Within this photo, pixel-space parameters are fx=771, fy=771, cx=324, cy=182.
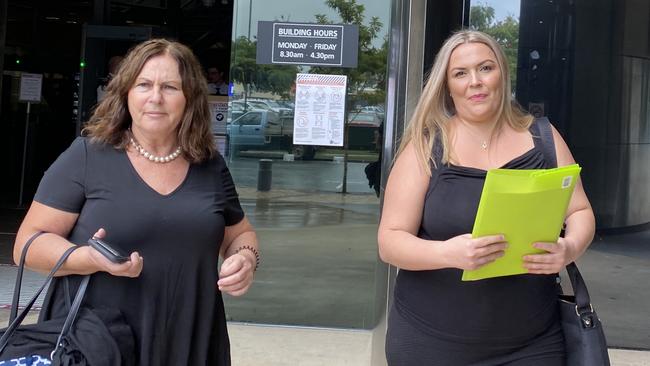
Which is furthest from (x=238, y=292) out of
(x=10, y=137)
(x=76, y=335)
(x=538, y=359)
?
(x=10, y=137)

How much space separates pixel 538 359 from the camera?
2.20m

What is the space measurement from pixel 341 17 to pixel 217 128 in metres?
1.98

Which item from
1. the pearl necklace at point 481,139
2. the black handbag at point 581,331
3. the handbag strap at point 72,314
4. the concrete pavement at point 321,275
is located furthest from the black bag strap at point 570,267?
the concrete pavement at point 321,275

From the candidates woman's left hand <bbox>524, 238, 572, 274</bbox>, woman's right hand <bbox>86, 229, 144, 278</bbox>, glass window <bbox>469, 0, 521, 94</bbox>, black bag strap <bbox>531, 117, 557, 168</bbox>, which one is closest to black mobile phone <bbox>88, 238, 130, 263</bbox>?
woman's right hand <bbox>86, 229, 144, 278</bbox>

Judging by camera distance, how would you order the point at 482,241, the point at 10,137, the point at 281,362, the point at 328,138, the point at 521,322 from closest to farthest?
the point at 482,241 < the point at 521,322 < the point at 281,362 < the point at 328,138 < the point at 10,137

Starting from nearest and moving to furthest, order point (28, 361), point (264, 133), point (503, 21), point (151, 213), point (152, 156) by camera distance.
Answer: point (28, 361), point (151, 213), point (152, 156), point (264, 133), point (503, 21)

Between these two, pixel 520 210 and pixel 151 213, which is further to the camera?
pixel 151 213

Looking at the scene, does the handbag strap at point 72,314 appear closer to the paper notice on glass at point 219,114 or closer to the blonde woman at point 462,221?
the blonde woman at point 462,221

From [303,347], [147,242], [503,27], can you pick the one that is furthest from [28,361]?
[503,27]

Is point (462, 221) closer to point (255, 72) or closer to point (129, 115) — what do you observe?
point (129, 115)

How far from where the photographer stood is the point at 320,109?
5.38m

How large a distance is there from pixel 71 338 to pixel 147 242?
1.06 ft

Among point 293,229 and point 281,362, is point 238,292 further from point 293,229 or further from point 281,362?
point 293,229

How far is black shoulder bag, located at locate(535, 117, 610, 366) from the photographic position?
2.15 m
